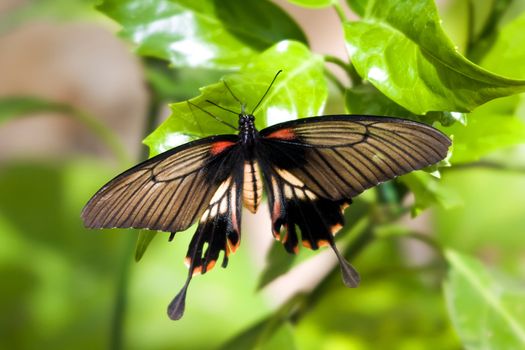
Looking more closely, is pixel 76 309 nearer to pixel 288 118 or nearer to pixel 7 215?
pixel 7 215

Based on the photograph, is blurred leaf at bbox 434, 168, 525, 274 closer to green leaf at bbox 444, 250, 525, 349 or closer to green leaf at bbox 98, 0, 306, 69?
green leaf at bbox 444, 250, 525, 349

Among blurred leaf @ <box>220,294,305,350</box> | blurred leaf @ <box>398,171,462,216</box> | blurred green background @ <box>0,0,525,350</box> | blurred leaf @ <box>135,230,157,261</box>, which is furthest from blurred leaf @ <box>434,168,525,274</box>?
blurred leaf @ <box>135,230,157,261</box>

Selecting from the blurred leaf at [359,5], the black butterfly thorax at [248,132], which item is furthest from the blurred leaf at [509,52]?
the black butterfly thorax at [248,132]

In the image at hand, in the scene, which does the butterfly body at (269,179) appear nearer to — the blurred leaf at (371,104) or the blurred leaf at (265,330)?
the blurred leaf at (371,104)

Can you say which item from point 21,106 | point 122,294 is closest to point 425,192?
point 122,294

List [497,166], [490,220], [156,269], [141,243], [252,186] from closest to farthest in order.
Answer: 1. [141,243]
2. [252,186]
3. [497,166]
4. [490,220]
5. [156,269]

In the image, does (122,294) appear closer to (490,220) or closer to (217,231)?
(217,231)
